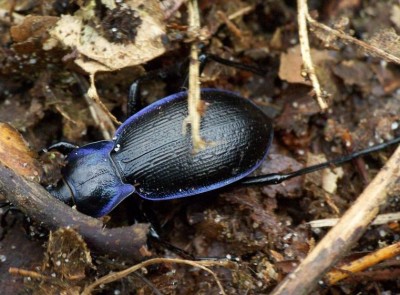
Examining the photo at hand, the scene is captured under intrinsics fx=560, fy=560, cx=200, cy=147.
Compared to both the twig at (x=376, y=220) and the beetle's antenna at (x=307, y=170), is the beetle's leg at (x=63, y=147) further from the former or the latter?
the twig at (x=376, y=220)

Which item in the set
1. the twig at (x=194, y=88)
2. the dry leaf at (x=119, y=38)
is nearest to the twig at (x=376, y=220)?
the twig at (x=194, y=88)

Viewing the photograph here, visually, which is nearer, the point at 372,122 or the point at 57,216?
the point at 57,216

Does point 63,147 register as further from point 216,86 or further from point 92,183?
point 216,86

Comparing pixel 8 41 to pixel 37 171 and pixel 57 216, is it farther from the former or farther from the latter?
pixel 57 216

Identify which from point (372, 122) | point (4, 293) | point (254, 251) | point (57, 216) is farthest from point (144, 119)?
point (372, 122)

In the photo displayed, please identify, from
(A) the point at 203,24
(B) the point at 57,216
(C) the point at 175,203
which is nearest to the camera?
(B) the point at 57,216

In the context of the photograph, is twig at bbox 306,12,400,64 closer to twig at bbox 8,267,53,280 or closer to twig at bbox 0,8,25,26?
twig at bbox 0,8,25,26

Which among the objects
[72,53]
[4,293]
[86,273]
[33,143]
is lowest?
[4,293]
